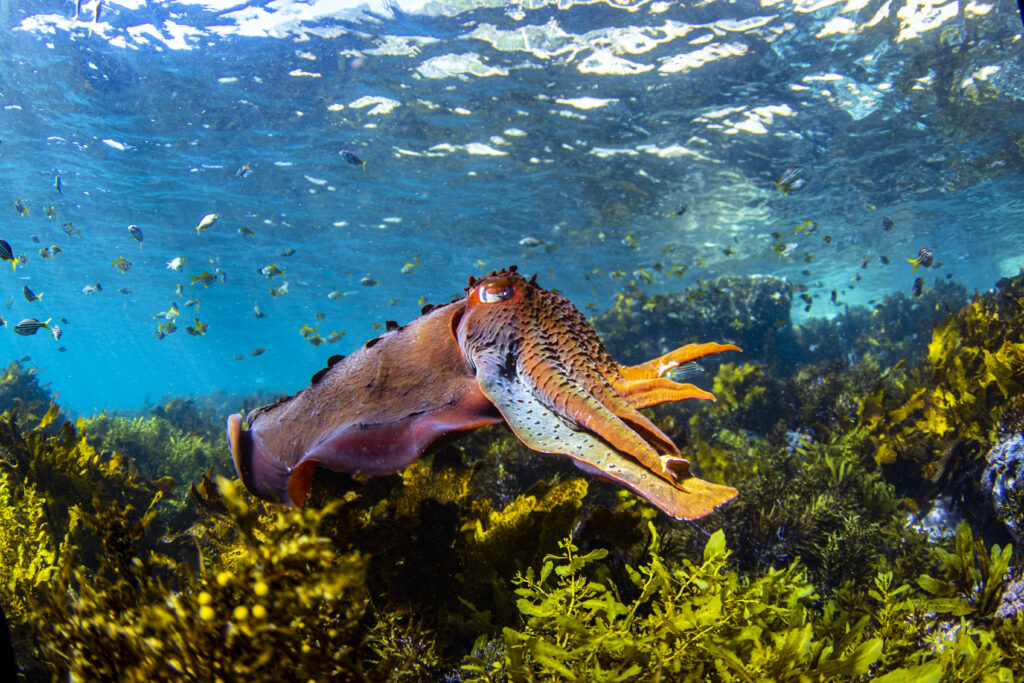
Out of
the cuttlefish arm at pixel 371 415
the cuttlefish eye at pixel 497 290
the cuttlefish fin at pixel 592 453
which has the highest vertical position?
the cuttlefish eye at pixel 497 290

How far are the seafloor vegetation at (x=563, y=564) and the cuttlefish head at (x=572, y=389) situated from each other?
0.74 meters

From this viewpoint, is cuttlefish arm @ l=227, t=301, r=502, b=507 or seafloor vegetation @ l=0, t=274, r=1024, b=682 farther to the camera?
cuttlefish arm @ l=227, t=301, r=502, b=507

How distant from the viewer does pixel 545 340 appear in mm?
1743

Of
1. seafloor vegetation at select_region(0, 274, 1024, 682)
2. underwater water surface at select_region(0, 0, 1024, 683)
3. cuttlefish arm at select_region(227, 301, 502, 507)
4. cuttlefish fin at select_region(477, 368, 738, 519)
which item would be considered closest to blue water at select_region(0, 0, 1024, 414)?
underwater water surface at select_region(0, 0, 1024, 683)

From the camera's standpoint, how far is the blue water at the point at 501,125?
35.4ft

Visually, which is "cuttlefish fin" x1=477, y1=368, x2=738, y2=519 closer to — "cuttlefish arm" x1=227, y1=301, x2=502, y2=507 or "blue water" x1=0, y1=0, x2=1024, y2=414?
"cuttlefish arm" x1=227, y1=301, x2=502, y2=507

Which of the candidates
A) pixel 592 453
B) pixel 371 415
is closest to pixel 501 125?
pixel 371 415

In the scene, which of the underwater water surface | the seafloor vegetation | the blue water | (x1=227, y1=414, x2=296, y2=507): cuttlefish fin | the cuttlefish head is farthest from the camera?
the blue water

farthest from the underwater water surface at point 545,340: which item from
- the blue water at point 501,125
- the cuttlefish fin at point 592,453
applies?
the blue water at point 501,125

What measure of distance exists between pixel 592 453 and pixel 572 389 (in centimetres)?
23

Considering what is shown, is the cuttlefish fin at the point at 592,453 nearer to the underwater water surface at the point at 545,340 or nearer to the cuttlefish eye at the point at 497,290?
the underwater water surface at the point at 545,340

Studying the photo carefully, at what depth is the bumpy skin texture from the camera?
142 centimetres

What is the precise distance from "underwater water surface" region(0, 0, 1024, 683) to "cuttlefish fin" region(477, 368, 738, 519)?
0.02 m

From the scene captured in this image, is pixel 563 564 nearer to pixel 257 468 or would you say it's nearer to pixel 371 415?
pixel 371 415
